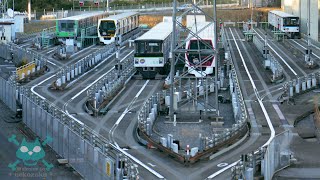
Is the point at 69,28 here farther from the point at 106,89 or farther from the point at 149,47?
the point at 106,89

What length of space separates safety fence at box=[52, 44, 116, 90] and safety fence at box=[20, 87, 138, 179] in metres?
11.7

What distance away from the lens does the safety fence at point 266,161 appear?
59.7 ft

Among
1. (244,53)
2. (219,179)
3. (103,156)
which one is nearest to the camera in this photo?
(103,156)

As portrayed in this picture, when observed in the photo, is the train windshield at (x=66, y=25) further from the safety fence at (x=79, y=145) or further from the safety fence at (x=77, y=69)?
the safety fence at (x=79, y=145)

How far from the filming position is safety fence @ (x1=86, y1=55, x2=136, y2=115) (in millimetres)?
31919

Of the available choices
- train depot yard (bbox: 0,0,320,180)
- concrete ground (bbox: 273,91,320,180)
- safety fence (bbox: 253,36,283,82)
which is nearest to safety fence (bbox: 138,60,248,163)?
train depot yard (bbox: 0,0,320,180)

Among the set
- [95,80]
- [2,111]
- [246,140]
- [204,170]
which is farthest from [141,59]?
[204,170]

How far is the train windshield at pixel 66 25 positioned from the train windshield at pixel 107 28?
2779 millimetres

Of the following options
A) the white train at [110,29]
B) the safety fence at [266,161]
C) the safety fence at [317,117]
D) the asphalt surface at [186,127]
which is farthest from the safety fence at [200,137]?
the white train at [110,29]

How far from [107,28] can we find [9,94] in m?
31.2

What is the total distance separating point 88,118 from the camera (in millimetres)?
29734

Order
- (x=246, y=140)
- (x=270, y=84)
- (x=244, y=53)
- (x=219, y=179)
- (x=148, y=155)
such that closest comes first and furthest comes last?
(x=219, y=179) < (x=148, y=155) < (x=246, y=140) < (x=270, y=84) < (x=244, y=53)

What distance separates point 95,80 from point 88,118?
40.2 feet

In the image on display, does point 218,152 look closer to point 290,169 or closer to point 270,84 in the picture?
point 290,169
